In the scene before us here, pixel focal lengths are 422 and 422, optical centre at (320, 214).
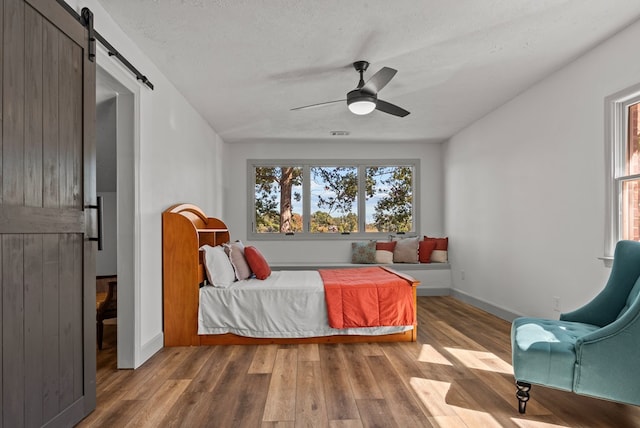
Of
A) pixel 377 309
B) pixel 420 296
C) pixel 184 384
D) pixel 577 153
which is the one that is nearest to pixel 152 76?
pixel 184 384

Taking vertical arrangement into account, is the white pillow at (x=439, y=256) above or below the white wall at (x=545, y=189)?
below

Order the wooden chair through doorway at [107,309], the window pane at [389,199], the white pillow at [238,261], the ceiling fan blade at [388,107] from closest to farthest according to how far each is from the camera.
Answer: the wooden chair through doorway at [107,309], the ceiling fan blade at [388,107], the white pillow at [238,261], the window pane at [389,199]

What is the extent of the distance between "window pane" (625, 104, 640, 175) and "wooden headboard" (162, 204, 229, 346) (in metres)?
3.54

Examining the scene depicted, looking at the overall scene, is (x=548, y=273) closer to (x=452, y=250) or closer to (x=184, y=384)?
(x=452, y=250)

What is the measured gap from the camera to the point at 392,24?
2.90m

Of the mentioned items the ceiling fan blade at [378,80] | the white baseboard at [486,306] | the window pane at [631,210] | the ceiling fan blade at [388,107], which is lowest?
the white baseboard at [486,306]

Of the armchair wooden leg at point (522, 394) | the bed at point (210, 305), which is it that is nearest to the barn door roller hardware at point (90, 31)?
the bed at point (210, 305)

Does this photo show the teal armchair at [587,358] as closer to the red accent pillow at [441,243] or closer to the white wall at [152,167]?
the white wall at [152,167]

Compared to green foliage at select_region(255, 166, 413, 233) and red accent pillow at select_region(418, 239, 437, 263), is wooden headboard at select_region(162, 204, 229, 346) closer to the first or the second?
green foliage at select_region(255, 166, 413, 233)

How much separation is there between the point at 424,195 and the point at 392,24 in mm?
4649

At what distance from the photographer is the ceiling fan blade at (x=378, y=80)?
3227mm

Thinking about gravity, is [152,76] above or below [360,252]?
above

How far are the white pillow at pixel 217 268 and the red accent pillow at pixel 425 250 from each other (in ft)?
12.1

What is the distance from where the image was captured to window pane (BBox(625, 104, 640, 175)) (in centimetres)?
312
